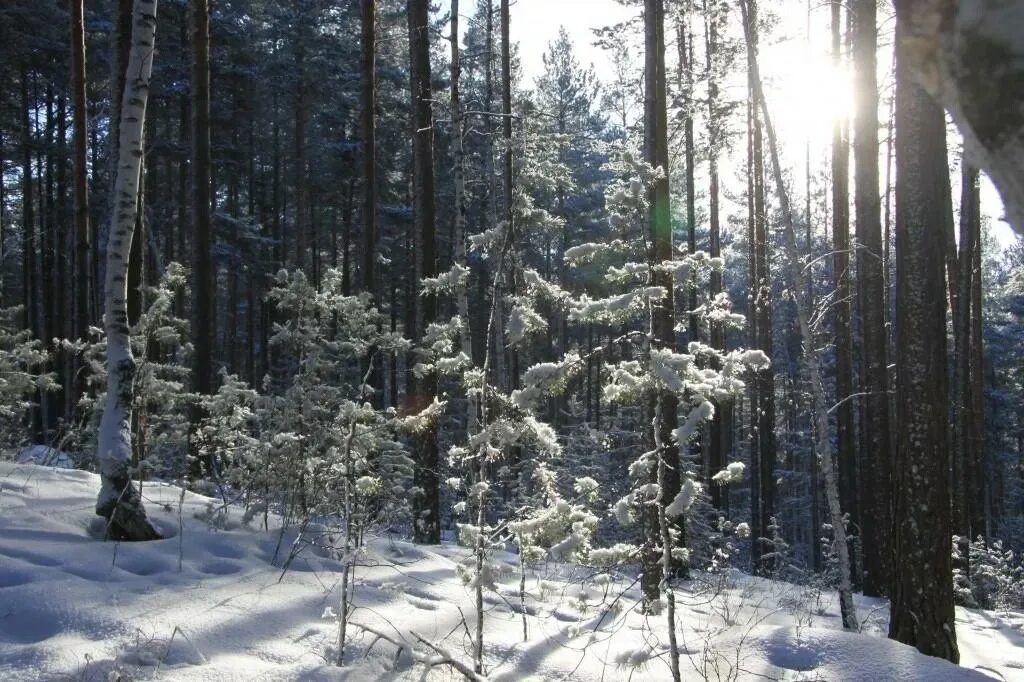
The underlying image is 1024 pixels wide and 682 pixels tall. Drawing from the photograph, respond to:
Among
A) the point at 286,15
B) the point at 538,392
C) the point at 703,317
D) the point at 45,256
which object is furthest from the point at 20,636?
the point at 286,15

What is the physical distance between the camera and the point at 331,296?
820 centimetres

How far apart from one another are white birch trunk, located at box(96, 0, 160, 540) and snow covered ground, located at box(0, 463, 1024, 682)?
269 mm

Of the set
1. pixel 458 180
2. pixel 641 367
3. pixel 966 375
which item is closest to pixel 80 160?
pixel 458 180

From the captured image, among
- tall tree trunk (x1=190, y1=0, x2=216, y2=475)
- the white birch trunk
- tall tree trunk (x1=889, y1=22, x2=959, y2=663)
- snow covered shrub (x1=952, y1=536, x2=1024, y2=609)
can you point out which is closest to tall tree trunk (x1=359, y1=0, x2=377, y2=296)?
tall tree trunk (x1=190, y1=0, x2=216, y2=475)

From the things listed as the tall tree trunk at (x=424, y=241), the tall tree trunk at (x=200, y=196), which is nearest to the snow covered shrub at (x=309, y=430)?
the tall tree trunk at (x=424, y=241)

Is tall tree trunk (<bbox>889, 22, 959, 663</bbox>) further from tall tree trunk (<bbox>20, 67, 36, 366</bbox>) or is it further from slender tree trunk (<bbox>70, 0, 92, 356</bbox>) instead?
tall tree trunk (<bbox>20, 67, 36, 366</bbox>)

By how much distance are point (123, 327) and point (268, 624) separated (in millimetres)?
2839

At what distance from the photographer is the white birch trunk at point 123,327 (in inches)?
217

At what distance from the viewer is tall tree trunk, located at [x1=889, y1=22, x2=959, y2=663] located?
6.07 meters

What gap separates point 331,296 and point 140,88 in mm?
3009

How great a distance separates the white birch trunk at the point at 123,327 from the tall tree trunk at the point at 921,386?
653 centimetres

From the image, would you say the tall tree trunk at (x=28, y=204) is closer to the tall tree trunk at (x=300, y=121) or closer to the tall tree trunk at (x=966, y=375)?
the tall tree trunk at (x=300, y=121)

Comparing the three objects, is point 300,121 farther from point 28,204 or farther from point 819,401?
point 819,401

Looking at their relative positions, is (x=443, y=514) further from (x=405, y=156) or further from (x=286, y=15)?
(x=286, y=15)
